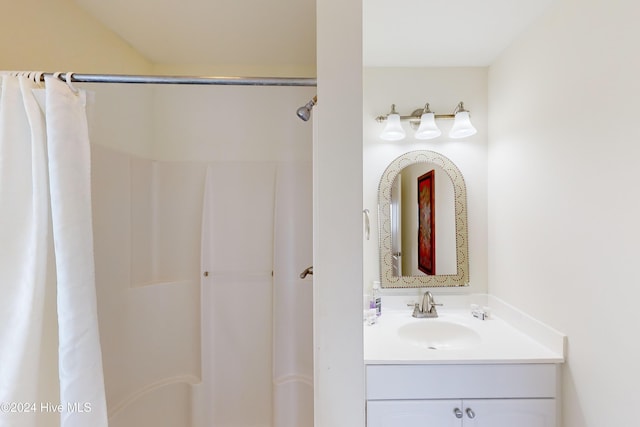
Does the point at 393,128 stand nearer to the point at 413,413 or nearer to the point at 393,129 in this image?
the point at 393,129

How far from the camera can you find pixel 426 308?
5.22 feet

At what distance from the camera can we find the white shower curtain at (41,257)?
0.80 m

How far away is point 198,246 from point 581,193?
6.14 feet

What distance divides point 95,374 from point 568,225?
1.82 metres

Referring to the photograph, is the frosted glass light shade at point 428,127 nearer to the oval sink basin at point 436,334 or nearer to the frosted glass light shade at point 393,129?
the frosted glass light shade at point 393,129

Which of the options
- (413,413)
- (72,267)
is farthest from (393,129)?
(72,267)

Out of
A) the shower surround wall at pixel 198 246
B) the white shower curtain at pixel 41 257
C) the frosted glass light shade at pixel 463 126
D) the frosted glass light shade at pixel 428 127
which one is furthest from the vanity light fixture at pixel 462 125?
the white shower curtain at pixel 41 257

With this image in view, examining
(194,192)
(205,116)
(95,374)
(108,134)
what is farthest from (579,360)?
(108,134)

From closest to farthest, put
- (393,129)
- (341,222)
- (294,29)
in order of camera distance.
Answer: (341,222) < (294,29) < (393,129)

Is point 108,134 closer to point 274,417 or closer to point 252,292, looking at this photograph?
point 252,292

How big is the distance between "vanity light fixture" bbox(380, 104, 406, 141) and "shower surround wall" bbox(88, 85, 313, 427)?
479 mm

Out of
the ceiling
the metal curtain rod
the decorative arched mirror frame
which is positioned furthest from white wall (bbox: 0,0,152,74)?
the decorative arched mirror frame

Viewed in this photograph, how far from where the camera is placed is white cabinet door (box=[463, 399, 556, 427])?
3.79ft

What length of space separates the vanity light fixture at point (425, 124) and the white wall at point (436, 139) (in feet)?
0.15
